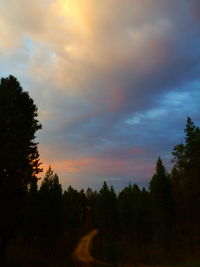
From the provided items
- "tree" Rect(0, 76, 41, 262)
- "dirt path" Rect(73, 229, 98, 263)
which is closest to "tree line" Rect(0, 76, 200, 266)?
"tree" Rect(0, 76, 41, 262)

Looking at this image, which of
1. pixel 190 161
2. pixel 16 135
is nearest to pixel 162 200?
pixel 190 161

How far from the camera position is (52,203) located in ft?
181

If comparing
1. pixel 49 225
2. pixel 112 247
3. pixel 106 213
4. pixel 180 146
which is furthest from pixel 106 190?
pixel 112 247

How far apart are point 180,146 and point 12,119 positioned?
3138cm

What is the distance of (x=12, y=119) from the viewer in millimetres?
25359

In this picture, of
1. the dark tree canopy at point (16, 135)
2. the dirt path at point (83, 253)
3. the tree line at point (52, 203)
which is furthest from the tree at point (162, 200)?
the dark tree canopy at point (16, 135)

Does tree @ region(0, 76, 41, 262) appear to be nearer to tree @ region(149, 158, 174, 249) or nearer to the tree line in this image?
the tree line

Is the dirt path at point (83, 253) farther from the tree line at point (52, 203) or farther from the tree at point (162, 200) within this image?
the tree at point (162, 200)

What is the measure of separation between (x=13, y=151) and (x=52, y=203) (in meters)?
32.0

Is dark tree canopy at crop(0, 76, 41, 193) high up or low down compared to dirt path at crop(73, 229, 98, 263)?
up

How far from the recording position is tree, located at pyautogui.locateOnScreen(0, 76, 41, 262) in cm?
2456

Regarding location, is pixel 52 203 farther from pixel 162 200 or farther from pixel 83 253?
pixel 162 200

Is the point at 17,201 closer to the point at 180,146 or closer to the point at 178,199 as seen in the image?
the point at 180,146

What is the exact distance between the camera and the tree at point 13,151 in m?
24.6
